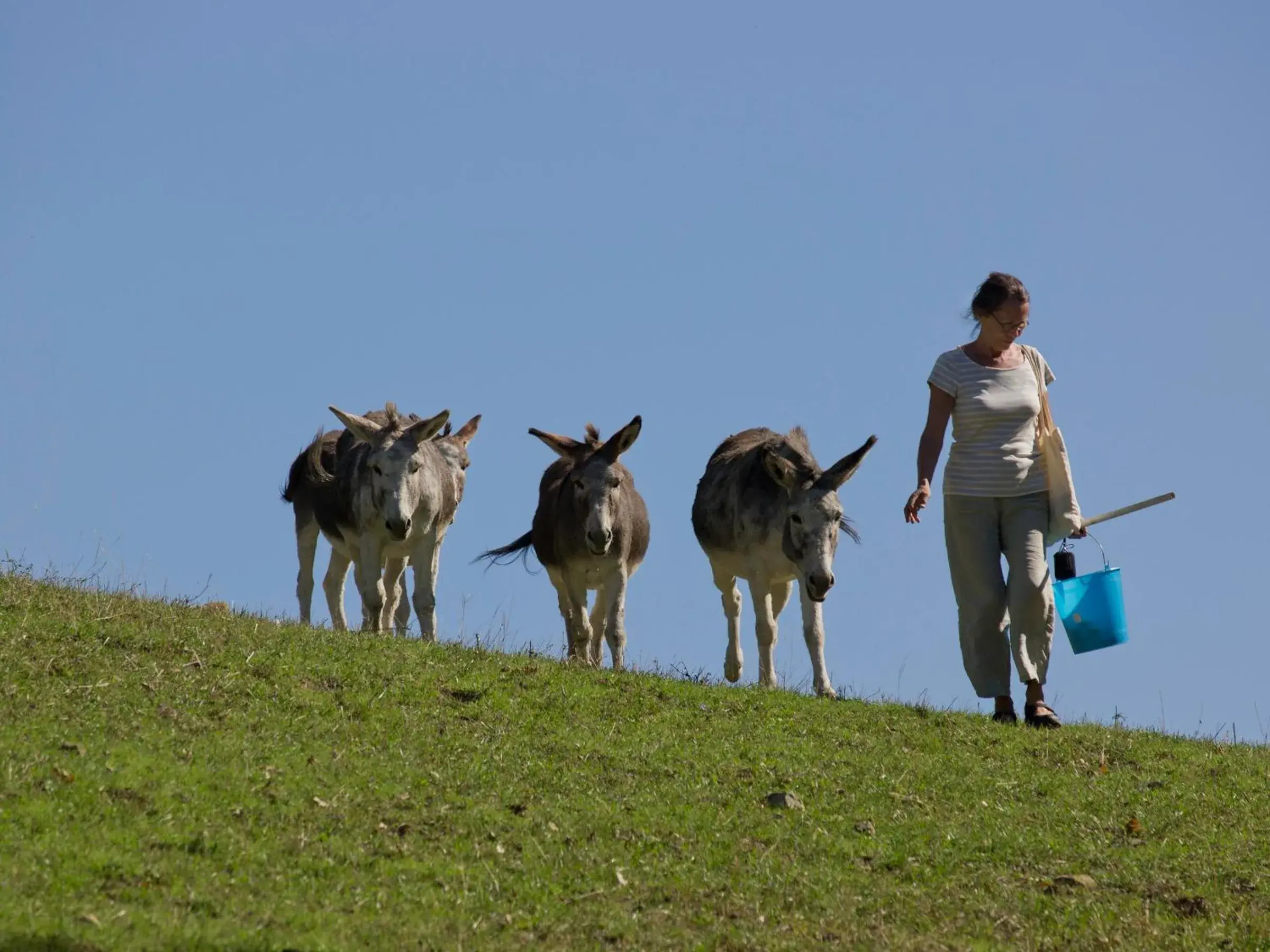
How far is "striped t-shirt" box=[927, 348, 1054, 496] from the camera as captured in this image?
12.1m

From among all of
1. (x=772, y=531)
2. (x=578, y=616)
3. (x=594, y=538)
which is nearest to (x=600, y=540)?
(x=594, y=538)

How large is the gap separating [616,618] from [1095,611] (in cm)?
479

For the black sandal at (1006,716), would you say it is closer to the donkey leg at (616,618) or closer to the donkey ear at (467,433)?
the donkey leg at (616,618)

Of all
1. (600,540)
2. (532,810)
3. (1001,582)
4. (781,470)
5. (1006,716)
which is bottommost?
(532,810)

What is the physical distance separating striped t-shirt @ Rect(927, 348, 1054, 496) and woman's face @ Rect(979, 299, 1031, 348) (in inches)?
8.9

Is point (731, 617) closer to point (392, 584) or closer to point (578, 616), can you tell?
point (578, 616)

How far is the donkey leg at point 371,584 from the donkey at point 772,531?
2.98 metres

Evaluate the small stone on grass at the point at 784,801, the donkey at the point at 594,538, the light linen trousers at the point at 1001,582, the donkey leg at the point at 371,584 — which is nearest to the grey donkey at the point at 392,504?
the donkey leg at the point at 371,584

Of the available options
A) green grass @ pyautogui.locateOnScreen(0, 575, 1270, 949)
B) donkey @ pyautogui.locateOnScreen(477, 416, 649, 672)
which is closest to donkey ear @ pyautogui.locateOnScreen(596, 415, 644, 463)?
donkey @ pyautogui.locateOnScreen(477, 416, 649, 672)

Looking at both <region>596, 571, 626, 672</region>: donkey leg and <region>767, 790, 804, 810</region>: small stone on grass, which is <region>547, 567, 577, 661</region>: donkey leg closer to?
<region>596, 571, 626, 672</region>: donkey leg

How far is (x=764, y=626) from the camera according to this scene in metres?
14.9

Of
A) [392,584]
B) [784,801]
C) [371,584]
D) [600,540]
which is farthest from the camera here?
[392,584]

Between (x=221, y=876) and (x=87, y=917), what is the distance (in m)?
0.80

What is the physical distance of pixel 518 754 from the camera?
401 inches
